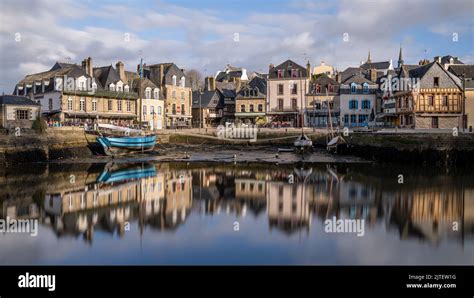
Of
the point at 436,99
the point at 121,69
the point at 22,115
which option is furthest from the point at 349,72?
the point at 22,115

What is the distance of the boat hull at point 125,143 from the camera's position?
4009cm

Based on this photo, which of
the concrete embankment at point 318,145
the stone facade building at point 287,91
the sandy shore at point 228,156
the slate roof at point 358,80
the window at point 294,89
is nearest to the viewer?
the concrete embankment at point 318,145

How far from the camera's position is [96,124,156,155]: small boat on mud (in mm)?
40219

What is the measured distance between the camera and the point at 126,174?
94.6ft

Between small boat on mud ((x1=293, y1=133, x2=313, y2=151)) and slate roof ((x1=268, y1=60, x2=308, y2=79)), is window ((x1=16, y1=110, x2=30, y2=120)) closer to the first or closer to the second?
small boat on mud ((x1=293, y1=133, x2=313, y2=151))

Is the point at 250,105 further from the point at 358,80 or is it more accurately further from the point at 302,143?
the point at 302,143

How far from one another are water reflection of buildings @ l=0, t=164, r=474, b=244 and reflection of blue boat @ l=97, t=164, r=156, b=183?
0.80 feet

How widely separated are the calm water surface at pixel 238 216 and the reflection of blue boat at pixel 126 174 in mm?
192

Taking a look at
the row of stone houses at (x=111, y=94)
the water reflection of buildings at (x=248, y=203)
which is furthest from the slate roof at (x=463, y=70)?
the row of stone houses at (x=111, y=94)

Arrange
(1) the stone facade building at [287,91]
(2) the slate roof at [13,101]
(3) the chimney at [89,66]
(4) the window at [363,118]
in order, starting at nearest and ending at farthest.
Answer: (2) the slate roof at [13,101] < (3) the chimney at [89,66] < (4) the window at [363,118] < (1) the stone facade building at [287,91]

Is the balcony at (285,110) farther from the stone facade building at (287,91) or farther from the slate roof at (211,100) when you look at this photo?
the slate roof at (211,100)

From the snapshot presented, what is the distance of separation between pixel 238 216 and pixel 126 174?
46.3 ft
